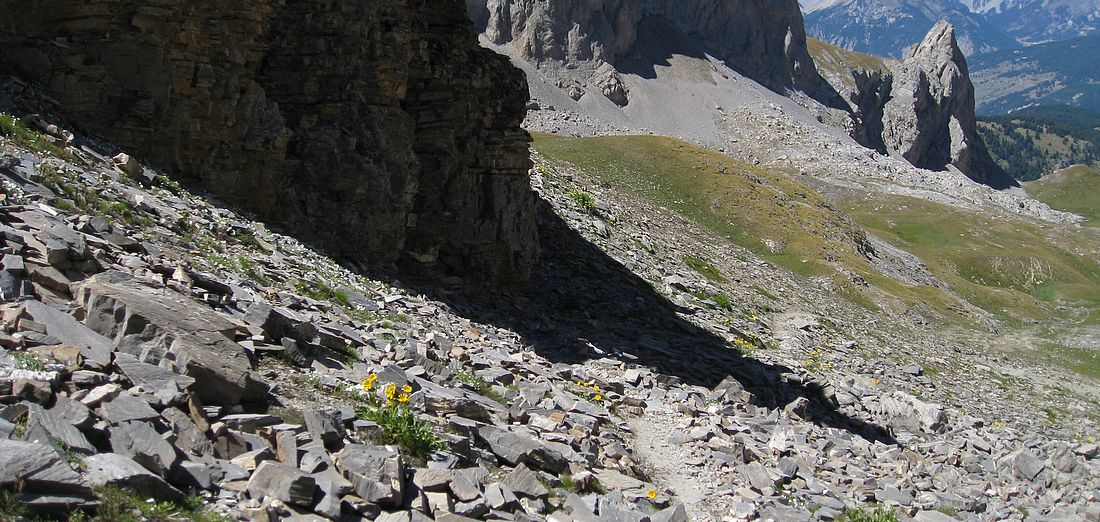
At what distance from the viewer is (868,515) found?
16578 millimetres

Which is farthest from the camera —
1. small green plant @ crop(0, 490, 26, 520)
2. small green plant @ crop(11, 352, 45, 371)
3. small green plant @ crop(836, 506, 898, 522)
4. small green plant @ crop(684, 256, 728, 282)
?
small green plant @ crop(684, 256, 728, 282)

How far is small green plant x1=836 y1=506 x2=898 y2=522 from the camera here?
623 inches

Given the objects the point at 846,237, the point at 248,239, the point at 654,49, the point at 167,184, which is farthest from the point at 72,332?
the point at 654,49

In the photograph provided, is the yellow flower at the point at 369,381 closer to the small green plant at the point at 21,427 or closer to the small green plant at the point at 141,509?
the small green plant at the point at 141,509

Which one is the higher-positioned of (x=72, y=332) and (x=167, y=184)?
(x=72, y=332)

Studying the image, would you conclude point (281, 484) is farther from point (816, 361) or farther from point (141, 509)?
point (816, 361)

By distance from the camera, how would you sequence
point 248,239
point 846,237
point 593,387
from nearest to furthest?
point 248,239, point 593,387, point 846,237

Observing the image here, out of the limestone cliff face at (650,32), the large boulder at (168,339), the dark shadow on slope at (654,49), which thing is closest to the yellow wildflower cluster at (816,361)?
the large boulder at (168,339)

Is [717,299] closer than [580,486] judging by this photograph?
No

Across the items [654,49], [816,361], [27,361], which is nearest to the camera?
[27,361]

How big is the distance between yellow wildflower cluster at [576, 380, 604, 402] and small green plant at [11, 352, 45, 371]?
13588 millimetres

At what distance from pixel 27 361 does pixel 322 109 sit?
1703cm

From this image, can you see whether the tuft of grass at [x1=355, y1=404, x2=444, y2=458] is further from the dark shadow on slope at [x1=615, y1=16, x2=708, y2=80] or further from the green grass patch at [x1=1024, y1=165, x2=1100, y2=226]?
the green grass patch at [x1=1024, y1=165, x2=1100, y2=226]

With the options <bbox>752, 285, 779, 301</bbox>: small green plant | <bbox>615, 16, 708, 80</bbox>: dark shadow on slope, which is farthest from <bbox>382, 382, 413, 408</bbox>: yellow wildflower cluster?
<bbox>615, 16, 708, 80</bbox>: dark shadow on slope
